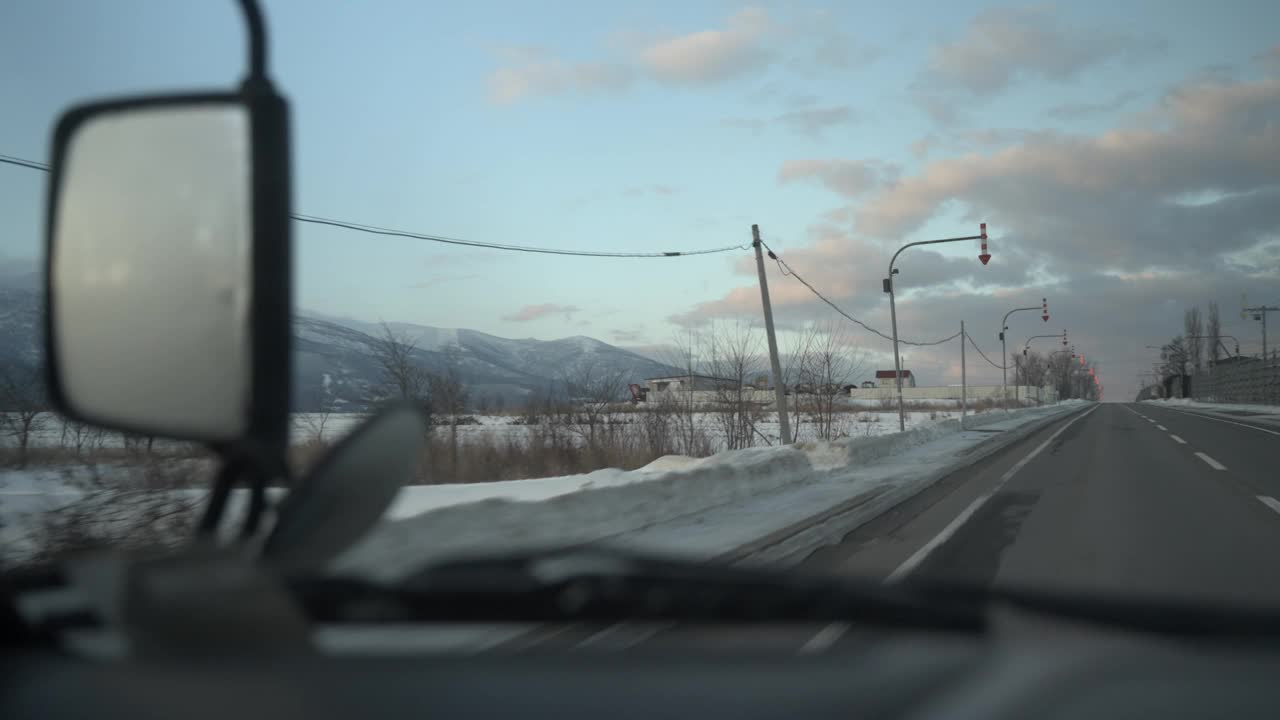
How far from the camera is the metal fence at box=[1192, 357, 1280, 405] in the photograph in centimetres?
5775

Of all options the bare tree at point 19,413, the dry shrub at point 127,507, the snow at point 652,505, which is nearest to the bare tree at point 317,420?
the dry shrub at point 127,507

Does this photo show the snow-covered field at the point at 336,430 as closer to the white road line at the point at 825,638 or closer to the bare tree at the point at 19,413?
the bare tree at the point at 19,413

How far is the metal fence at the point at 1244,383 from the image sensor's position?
57.8 metres

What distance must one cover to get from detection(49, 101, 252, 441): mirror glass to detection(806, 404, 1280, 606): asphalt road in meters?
2.60

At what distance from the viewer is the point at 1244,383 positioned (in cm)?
6725

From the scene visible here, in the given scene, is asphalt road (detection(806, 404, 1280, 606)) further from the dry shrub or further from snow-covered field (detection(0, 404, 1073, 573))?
the dry shrub

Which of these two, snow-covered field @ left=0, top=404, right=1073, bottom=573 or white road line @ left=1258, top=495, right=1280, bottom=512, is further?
white road line @ left=1258, top=495, right=1280, bottom=512

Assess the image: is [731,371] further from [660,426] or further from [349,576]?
[349,576]

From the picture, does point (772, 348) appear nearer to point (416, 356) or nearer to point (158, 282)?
point (416, 356)

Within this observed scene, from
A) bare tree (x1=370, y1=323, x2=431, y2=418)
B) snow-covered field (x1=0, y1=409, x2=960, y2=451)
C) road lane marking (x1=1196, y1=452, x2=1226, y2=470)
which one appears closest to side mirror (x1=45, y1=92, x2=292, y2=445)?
snow-covered field (x1=0, y1=409, x2=960, y2=451)

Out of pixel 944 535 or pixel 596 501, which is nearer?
pixel 944 535

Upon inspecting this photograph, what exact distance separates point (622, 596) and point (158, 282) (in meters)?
1.16

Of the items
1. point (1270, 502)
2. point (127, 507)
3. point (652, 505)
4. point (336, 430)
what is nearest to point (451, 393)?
point (336, 430)

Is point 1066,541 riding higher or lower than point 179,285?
lower
